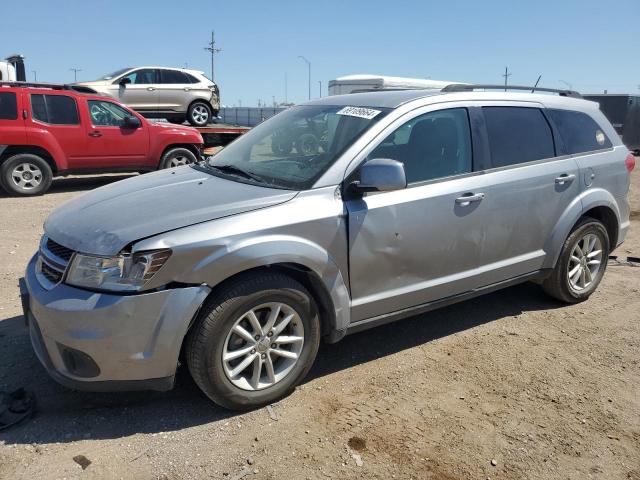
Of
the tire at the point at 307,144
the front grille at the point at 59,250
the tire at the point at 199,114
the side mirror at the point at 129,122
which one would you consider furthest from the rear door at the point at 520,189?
the tire at the point at 199,114

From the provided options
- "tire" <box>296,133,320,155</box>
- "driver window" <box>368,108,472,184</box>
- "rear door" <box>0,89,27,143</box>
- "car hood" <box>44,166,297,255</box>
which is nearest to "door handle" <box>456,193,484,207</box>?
"driver window" <box>368,108,472,184</box>

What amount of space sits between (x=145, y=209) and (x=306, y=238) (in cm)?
89

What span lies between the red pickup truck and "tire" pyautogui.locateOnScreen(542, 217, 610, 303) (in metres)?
8.13

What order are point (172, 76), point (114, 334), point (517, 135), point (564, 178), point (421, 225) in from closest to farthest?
1. point (114, 334)
2. point (421, 225)
3. point (517, 135)
4. point (564, 178)
5. point (172, 76)

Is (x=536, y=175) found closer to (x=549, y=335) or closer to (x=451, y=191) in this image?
(x=451, y=191)

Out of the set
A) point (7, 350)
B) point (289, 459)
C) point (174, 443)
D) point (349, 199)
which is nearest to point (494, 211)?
point (349, 199)

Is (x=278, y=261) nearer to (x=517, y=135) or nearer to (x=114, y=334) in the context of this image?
(x=114, y=334)

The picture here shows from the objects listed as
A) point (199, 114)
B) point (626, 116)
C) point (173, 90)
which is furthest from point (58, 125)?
point (626, 116)

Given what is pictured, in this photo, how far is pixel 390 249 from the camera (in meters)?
3.35

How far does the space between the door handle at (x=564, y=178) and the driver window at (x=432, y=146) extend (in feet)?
2.97

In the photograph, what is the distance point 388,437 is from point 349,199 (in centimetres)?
133

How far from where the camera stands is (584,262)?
471 centimetres

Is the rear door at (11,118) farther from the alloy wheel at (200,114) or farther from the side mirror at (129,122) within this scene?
the alloy wheel at (200,114)

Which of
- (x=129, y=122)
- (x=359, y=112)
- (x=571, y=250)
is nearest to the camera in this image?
(x=359, y=112)
